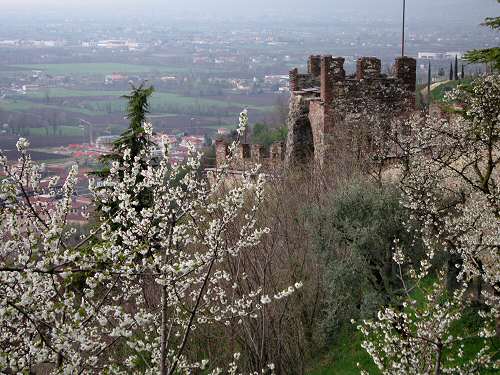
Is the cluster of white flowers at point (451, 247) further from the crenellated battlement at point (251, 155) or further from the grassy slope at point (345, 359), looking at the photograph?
the crenellated battlement at point (251, 155)

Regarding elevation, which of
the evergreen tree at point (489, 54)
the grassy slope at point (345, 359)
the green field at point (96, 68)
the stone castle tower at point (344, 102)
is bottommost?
the grassy slope at point (345, 359)

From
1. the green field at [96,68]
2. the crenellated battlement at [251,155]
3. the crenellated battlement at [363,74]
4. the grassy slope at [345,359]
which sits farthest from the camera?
the green field at [96,68]

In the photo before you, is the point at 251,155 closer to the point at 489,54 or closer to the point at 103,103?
the point at 489,54

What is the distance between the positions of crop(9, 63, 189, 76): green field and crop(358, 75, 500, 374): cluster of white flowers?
55988 mm

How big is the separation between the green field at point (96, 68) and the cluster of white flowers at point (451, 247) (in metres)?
56.0

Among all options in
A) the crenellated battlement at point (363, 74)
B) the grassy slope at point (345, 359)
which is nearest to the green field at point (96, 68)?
the crenellated battlement at point (363, 74)

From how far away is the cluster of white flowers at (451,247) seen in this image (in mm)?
7859

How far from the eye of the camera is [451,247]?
11.9 meters

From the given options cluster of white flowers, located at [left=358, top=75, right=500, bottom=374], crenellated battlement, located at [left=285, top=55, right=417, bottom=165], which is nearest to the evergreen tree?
cluster of white flowers, located at [left=358, top=75, right=500, bottom=374]

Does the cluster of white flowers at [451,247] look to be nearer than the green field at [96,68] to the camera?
Yes

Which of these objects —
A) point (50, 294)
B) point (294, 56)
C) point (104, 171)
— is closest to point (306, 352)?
point (104, 171)

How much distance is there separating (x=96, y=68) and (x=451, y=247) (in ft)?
215

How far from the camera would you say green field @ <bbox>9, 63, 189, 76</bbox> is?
67.8 metres

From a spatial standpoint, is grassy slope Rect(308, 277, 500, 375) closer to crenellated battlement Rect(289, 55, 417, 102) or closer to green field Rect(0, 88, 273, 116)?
crenellated battlement Rect(289, 55, 417, 102)
